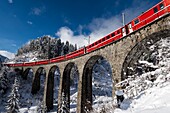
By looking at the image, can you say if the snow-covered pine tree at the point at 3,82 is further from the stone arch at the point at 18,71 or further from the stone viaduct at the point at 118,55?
the stone viaduct at the point at 118,55

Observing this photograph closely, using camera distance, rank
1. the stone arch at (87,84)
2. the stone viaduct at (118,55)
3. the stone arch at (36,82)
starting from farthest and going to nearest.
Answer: the stone arch at (36,82), the stone arch at (87,84), the stone viaduct at (118,55)

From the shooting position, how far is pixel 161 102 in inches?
199

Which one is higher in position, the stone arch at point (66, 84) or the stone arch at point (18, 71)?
the stone arch at point (18, 71)

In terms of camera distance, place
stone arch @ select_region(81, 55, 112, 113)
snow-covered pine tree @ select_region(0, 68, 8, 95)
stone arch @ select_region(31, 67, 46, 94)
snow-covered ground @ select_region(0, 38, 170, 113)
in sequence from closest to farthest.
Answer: snow-covered ground @ select_region(0, 38, 170, 113) < stone arch @ select_region(81, 55, 112, 113) < stone arch @ select_region(31, 67, 46, 94) < snow-covered pine tree @ select_region(0, 68, 8, 95)

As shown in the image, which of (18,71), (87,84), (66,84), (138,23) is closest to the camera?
(138,23)

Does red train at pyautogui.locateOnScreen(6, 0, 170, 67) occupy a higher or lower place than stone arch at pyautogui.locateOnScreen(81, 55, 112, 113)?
higher

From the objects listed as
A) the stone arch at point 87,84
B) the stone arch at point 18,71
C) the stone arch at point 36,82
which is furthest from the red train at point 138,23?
the stone arch at point 18,71

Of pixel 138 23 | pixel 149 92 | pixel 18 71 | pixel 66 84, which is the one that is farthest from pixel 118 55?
pixel 18 71

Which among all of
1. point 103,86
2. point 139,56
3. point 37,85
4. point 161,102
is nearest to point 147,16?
point 139,56

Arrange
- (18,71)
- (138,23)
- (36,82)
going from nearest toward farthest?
(138,23)
(36,82)
(18,71)

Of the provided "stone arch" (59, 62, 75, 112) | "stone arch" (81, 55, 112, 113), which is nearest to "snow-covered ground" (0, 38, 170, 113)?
"stone arch" (81, 55, 112, 113)

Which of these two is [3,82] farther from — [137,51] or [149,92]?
[149,92]

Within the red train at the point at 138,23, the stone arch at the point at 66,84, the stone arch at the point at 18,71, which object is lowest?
the stone arch at the point at 66,84

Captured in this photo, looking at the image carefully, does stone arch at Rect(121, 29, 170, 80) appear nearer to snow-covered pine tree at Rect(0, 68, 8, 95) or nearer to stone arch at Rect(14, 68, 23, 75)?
snow-covered pine tree at Rect(0, 68, 8, 95)
